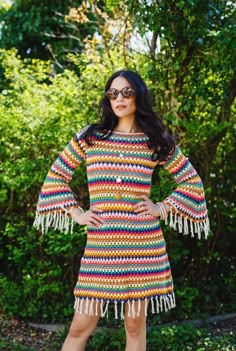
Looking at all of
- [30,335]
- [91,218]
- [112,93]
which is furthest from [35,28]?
[91,218]

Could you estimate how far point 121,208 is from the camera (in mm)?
3309

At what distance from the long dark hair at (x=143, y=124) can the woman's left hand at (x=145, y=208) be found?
259mm

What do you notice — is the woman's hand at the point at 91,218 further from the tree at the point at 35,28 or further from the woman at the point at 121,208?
the tree at the point at 35,28

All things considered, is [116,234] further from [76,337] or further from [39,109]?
[39,109]

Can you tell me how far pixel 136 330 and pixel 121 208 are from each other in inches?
27.2

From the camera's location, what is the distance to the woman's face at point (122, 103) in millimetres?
3372

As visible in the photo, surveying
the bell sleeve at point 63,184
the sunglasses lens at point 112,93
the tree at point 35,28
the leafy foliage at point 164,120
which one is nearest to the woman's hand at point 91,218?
the bell sleeve at point 63,184

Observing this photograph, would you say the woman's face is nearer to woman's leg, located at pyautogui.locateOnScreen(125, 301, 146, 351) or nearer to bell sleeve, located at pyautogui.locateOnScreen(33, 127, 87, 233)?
bell sleeve, located at pyautogui.locateOnScreen(33, 127, 87, 233)

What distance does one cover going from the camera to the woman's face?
337 centimetres

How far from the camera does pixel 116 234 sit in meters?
3.29

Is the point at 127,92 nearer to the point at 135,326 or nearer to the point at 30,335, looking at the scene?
the point at 135,326

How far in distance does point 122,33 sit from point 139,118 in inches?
95.1

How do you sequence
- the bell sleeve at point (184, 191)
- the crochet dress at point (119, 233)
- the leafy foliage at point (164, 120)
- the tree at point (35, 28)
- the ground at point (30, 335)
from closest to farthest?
the crochet dress at point (119, 233) < the bell sleeve at point (184, 191) < the ground at point (30, 335) < the leafy foliage at point (164, 120) < the tree at point (35, 28)

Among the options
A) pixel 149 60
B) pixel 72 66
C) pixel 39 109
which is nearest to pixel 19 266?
pixel 39 109
